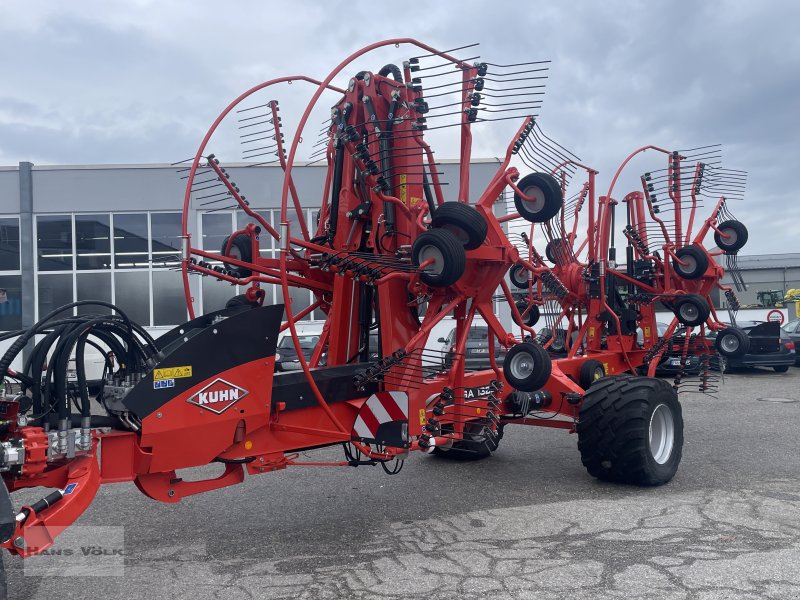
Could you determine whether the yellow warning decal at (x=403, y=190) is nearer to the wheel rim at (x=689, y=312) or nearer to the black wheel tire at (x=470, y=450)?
the black wheel tire at (x=470, y=450)

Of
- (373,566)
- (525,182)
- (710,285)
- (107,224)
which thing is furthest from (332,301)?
(107,224)

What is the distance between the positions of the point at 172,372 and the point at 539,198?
2959 millimetres

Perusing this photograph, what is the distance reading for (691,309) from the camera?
965cm

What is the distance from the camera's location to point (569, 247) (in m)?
9.59

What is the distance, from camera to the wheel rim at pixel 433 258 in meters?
4.97

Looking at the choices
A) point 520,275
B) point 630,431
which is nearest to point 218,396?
point 630,431

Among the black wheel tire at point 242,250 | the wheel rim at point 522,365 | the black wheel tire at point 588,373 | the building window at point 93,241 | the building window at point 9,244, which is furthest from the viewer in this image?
the building window at point 9,244

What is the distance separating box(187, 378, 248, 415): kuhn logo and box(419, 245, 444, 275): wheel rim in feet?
4.85

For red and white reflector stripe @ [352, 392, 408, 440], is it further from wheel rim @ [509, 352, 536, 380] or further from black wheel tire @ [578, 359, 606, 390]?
black wheel tire @ [578, 359, 606, 390]

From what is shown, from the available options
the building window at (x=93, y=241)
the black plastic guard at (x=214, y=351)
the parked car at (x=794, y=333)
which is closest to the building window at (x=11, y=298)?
the building window at (x=93, y=241)

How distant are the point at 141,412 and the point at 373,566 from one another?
175 centimetres

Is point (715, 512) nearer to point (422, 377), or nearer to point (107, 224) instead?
point (422, 377)

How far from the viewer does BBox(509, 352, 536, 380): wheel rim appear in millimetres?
5797

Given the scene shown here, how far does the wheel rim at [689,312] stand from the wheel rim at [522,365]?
15.4 feet
